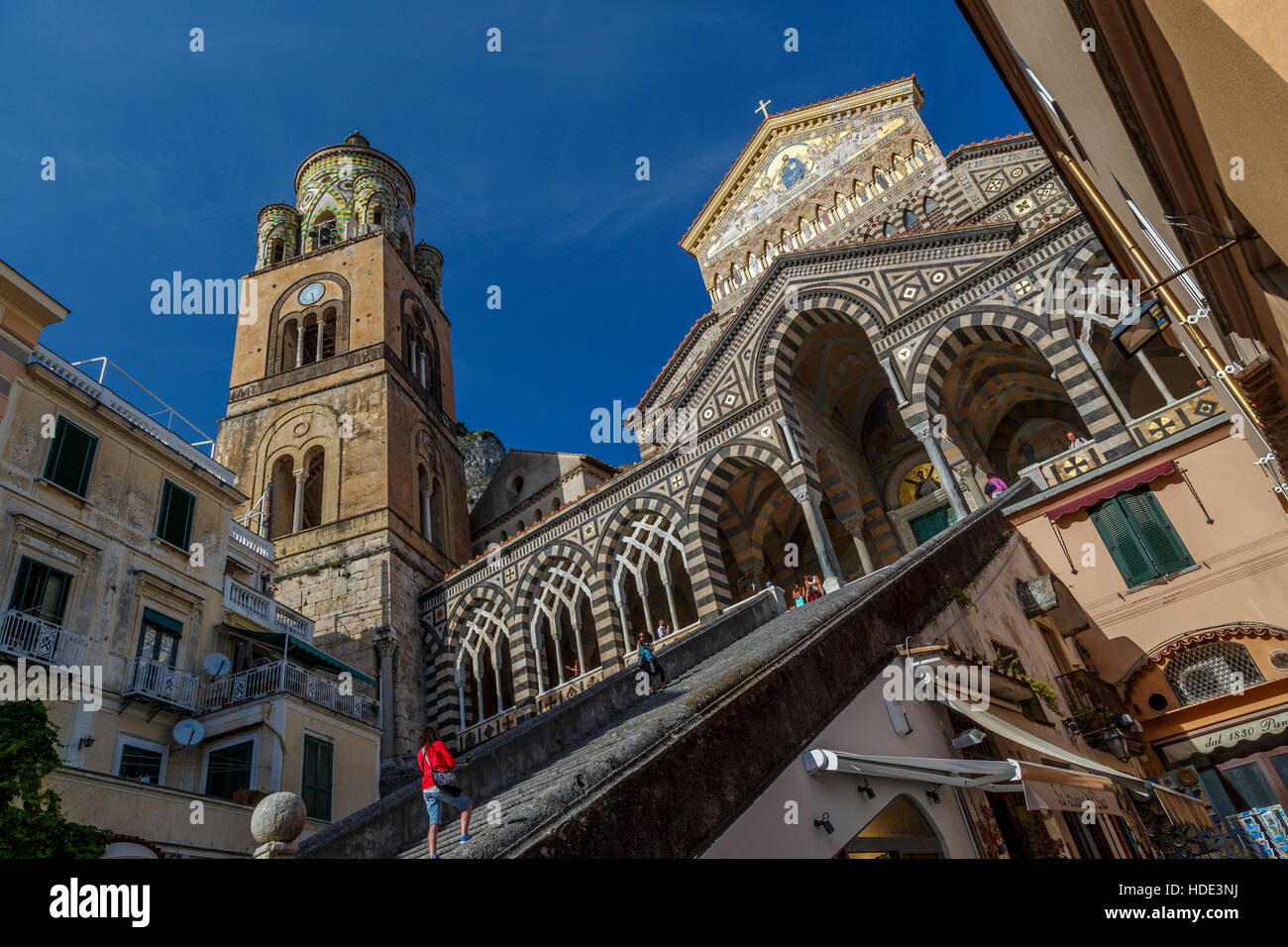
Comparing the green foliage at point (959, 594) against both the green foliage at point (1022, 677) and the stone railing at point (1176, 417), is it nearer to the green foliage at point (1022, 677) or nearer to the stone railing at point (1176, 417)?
the green foliage at point (1022, 677)

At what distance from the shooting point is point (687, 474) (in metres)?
19.5

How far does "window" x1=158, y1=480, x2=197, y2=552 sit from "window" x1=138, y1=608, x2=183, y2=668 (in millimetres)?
1508

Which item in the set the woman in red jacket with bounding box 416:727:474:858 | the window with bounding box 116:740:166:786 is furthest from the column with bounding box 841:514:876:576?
the window with bounding box 116:740:166:786

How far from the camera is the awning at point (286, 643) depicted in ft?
Answer: 50.1

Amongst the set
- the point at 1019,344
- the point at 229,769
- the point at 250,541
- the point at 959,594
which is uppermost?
the point at 250,541

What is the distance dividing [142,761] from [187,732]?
724 millimetres

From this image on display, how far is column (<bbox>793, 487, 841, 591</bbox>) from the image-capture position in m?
16.4

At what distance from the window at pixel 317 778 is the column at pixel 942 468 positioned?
43.8 feet

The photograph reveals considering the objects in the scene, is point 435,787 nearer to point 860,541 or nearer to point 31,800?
point 31,800

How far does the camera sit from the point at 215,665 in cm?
1385

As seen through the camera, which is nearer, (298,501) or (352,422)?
(298,501)

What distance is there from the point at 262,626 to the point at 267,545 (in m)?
3.26

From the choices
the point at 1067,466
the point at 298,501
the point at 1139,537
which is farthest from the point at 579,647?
the point at 1139,537
